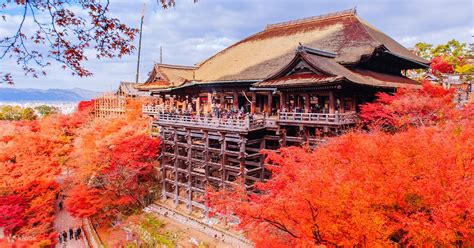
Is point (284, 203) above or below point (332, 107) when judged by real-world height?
below

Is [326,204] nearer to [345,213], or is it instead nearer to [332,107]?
[345,213]

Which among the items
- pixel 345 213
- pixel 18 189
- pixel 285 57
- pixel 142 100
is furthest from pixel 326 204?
pixel 142 100

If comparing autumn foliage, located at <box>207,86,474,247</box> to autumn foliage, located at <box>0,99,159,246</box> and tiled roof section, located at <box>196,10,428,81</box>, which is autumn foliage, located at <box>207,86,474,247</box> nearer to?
tiled roof section, located at <box>196,10,428,81</box>

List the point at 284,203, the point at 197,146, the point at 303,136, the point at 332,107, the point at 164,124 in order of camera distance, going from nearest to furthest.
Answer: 1. the point at 284,203
2. the point at 332,107
3. the point at 303,136
4. the point at 197,146
5. the point at 164,124

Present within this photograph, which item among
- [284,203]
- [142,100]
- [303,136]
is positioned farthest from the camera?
[142,100]

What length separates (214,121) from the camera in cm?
1892

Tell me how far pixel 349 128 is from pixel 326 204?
7661 millimetres

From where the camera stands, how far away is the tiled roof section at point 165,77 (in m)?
25.0

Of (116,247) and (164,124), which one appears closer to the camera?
(116,247)

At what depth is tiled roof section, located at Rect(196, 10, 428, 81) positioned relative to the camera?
64.5ft

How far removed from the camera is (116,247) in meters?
18.9

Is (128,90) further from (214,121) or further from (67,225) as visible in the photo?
(214,121)

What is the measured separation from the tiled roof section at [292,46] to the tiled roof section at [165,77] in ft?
5.02

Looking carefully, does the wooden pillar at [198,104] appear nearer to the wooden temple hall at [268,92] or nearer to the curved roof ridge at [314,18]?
the wooden temple hall at [268,92]
